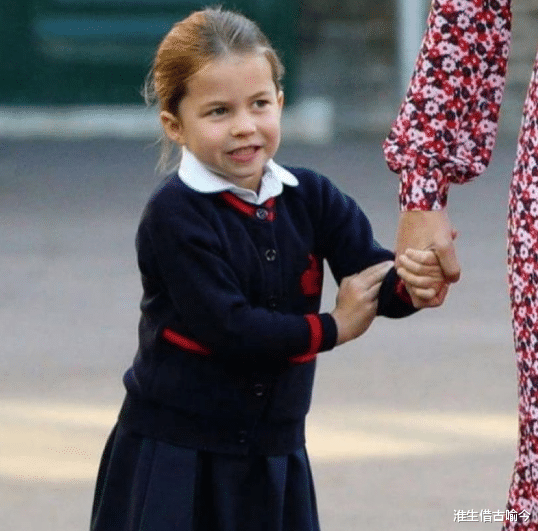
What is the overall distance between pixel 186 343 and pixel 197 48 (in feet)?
1.76

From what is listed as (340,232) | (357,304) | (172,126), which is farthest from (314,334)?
(172,126)

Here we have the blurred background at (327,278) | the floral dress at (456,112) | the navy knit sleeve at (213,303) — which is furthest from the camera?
the blurred background at (327,278)

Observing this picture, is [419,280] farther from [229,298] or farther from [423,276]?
[229,298]

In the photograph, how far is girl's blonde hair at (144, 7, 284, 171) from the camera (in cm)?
348

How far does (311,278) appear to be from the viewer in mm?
3543

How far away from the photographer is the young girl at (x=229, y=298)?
11.3 feet

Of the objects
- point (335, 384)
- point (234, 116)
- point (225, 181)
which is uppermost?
point (335, 384)

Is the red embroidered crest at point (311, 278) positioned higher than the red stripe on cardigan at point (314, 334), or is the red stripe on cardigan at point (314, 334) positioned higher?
the red embroidered crest at point (311, 278)

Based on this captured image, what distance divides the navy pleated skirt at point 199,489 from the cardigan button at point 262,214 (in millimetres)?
446

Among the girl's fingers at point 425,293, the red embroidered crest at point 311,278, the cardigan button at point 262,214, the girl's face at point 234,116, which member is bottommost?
the girl's fingers at point 425,293

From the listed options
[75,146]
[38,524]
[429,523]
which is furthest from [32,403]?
[75,146]

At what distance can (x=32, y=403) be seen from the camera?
616 centimetres

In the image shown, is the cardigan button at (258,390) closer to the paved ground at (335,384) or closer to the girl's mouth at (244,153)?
the girl's mouth at (244,153)

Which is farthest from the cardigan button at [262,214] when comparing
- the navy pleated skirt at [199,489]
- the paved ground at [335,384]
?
the paved ground at [335,384]
